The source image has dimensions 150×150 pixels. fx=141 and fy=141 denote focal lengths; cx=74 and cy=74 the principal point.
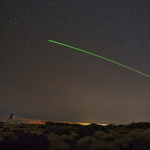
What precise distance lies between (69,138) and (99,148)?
5604 millimetres

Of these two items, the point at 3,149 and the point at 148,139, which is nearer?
the point at 148,139

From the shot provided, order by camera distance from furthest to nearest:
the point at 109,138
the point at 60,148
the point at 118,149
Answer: the point at 109,138 < the point at 60,148 < the point at 118,149

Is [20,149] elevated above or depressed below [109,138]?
below

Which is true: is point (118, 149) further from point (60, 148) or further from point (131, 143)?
point (60, 148)

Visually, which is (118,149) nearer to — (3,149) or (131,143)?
(131,143)

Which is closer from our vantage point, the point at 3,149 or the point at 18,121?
the point at 3,149

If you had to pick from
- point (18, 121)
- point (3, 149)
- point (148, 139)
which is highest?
point (148, 139)

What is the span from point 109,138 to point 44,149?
5.68 m

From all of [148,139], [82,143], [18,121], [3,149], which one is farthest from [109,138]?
[18,121]

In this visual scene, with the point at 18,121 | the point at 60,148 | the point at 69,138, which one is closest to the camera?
the point at 60,148

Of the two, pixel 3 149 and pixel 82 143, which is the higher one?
pixel 82 143

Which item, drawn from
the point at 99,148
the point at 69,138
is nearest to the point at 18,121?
the point at 69,138

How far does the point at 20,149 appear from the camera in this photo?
37.5ft

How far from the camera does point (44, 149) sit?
11312mm
